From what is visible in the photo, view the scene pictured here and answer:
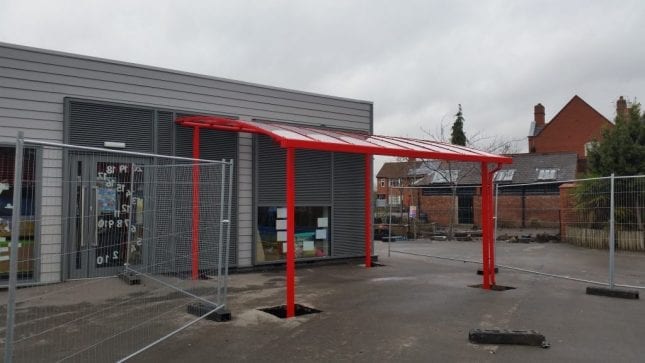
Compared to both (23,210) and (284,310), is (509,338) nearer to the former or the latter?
(284,310)

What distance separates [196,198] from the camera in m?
7.00

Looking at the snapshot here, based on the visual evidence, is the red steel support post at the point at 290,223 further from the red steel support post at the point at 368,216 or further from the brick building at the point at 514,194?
the brick building at the point at 514,194

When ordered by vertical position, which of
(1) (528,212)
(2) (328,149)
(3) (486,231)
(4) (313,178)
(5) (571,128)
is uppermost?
(5) (571,128)

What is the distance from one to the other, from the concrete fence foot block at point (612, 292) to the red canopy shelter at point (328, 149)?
1.65 m

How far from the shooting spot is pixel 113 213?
6.64 metres

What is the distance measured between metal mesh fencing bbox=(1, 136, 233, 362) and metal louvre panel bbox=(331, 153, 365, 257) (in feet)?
15.8

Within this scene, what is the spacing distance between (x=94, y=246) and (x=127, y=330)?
3.27 ft

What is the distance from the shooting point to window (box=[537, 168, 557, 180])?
1222 inches

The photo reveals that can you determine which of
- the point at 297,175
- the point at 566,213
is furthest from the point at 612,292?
the point at 297,175

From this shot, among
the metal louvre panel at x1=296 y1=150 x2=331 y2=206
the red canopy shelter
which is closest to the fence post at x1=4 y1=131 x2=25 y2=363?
the red canopy shelter

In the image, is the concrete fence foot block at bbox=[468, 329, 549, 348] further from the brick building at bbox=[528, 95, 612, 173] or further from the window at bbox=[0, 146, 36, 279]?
the brick building at bbox=[528, 95, 612, 173]

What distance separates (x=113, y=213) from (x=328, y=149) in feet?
9.82

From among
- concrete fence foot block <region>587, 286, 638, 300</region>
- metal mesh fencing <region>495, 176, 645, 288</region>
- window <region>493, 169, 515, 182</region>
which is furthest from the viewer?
window <region>493, 169, 515, 182</region>

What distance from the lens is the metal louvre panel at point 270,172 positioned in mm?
11211
